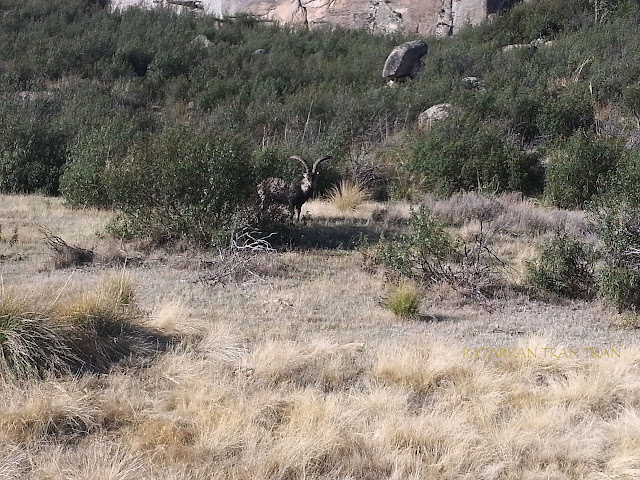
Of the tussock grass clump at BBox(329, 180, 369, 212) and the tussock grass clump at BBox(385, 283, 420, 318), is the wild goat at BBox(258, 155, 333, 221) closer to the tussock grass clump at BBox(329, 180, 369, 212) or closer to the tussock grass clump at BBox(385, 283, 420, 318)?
the tussock grass clump at BBox(329, 180, 369, 212)

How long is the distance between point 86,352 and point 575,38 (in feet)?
84.5

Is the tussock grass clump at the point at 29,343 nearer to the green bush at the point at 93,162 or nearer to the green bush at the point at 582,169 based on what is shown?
the green bush at the point at 93,162

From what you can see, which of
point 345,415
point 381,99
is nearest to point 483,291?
point 345,415

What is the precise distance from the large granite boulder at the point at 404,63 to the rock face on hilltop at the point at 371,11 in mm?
4968

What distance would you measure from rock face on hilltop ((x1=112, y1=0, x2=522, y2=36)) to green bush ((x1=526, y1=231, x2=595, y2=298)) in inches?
976

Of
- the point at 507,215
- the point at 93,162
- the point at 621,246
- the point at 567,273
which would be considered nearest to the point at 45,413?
the point at 567,273

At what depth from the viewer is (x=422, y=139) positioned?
816 inches

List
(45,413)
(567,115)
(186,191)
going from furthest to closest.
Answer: (567,115) < (186,191) < (45,413)

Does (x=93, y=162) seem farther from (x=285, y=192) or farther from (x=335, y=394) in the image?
(x=335, y=394)

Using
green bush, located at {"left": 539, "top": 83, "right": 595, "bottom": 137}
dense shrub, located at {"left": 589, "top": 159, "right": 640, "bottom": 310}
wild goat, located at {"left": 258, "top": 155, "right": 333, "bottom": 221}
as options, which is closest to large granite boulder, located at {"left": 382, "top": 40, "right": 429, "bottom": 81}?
green bush, located at {"left": 539, "top": 83, "right": 595, "bottom": 137}

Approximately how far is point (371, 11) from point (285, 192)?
24.0 metres

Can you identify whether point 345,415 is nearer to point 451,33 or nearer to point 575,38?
point 575,38

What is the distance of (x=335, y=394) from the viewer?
5219 millimetres

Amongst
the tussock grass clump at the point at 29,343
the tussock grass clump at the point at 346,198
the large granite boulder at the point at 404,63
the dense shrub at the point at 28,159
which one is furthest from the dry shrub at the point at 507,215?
the large granite boulder at the point at 404,63
